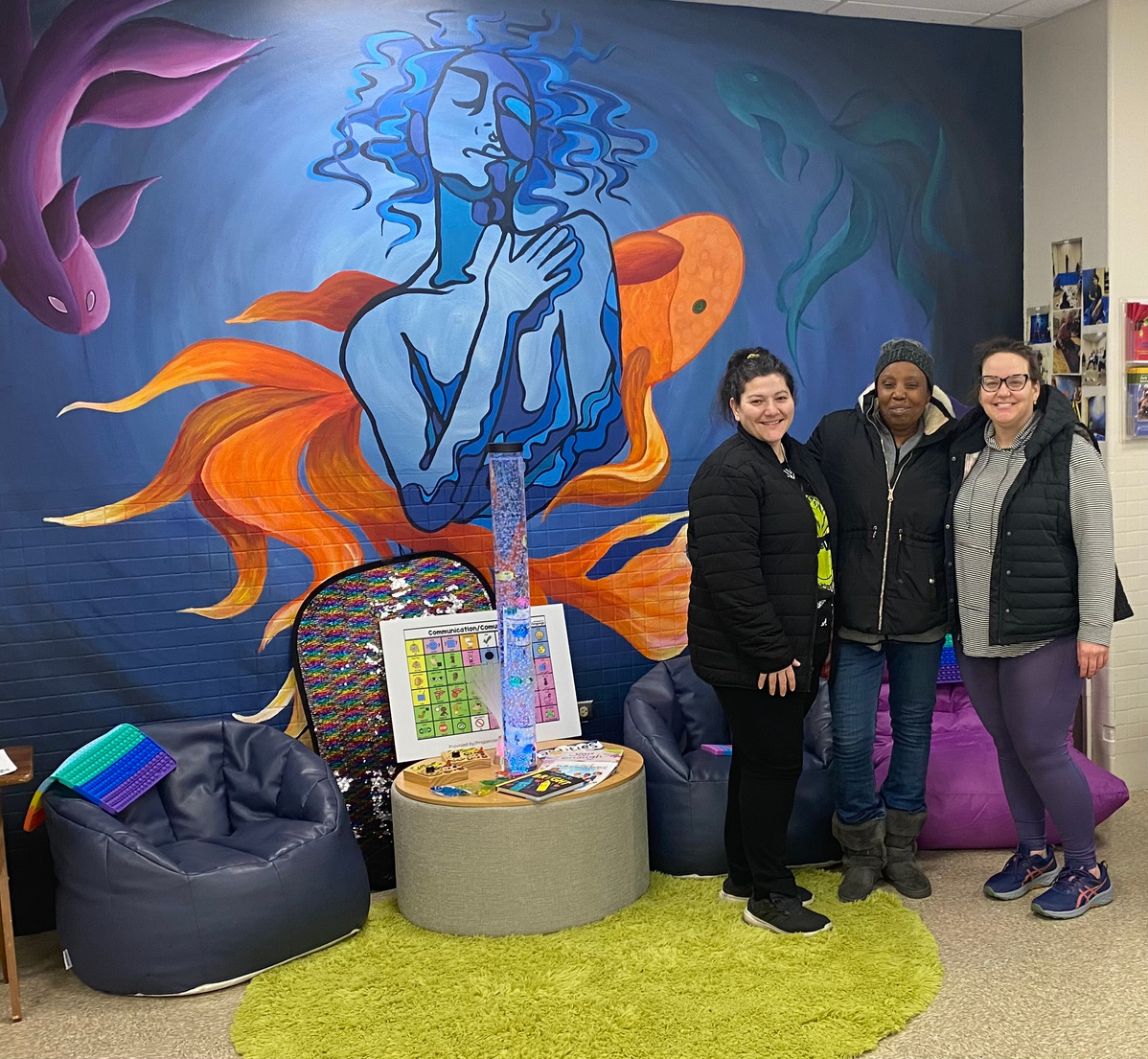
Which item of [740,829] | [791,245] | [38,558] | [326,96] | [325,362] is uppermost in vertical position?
[326,96]

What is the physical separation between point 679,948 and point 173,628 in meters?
1.70

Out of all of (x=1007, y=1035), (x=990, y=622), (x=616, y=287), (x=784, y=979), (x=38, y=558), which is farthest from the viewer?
(x=616, y=287)

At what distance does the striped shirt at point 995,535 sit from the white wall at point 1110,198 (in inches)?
48.9

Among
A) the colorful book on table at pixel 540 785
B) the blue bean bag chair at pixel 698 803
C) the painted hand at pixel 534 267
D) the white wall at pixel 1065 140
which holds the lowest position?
the blue bean bag chair at pixel 698 803

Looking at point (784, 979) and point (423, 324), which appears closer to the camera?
point (784, 979)

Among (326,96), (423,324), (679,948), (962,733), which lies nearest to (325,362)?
(423,324)

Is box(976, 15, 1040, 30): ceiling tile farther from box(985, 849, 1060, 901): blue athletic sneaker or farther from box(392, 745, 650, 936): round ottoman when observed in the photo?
box(392, 745, 650, 936): round ottoman

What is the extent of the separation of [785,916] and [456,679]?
122 cm

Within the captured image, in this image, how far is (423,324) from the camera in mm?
3656

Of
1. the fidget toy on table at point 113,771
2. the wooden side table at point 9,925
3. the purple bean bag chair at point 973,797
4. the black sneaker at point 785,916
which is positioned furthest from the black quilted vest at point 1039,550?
the wooden side table at point 9,925

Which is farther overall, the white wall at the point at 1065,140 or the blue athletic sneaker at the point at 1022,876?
the white wall at the point at 1065,140

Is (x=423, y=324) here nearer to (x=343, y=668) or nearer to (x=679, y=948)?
(x=343, y=668)

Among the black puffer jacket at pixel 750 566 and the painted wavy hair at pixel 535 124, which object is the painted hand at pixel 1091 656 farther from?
the painted wavy hair at pixel 535 124

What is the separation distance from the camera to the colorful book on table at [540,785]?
122 inches
